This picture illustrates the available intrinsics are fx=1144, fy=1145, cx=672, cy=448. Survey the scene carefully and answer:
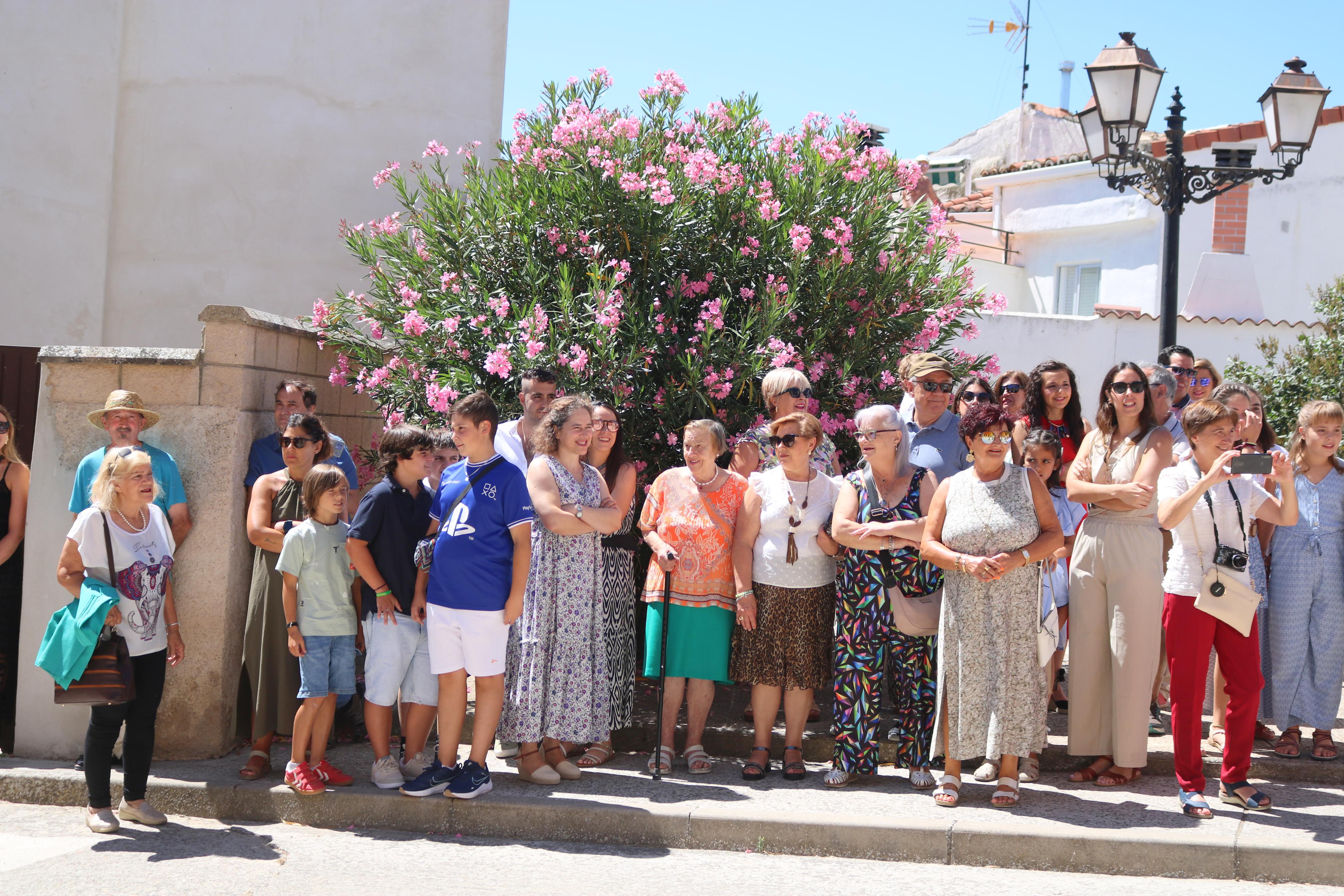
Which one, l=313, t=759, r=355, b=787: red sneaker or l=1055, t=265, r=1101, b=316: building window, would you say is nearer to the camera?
l=313, t=759, r=355, b=787: red sneaker

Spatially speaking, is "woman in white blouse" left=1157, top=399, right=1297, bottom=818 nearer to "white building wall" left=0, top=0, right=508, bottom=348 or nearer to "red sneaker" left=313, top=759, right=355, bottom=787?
"red sneaker" left=313, top=759, right=355, bottom=787

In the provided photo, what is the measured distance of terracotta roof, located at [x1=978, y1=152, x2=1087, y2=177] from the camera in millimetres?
20188

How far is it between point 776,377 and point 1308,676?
10.8ft

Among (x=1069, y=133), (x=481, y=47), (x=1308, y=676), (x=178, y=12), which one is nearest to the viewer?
(x=1308, y=676)

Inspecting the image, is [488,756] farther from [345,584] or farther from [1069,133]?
[1069,133]

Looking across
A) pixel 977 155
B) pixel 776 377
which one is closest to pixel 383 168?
pixel 776 377

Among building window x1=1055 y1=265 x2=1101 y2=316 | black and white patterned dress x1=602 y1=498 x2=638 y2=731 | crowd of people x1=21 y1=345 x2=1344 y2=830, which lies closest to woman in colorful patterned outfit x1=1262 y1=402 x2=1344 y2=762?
crowd of people x1=21 y1=345 x2=1344 y2=830

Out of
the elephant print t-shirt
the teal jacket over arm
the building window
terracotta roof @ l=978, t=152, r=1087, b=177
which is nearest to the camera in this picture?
the teal jacket over arm

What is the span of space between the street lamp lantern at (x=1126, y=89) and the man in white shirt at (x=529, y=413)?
17.4ft

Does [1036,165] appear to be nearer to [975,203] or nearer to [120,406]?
[975,203]

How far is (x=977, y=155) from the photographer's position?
29.7 metres

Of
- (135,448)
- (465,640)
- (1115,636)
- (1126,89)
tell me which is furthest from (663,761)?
(1126,89)

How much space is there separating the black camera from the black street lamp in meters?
3.71

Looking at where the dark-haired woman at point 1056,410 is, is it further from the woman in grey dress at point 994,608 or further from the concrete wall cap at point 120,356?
the concrete wall cap at point 120,356
